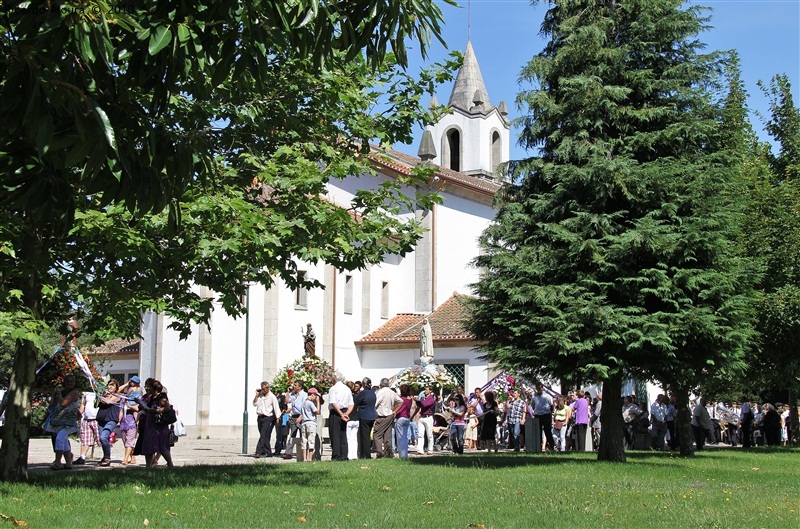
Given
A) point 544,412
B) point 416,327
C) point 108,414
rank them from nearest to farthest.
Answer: point 108,414
point 544,412
point 416,327

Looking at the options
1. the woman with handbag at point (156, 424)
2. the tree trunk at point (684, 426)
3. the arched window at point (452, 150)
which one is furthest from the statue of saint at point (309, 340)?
the arched window at point (452, 150)

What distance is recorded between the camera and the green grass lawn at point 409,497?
9.22 metres

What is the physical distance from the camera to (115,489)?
11727 mm

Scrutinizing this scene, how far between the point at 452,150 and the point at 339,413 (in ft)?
151

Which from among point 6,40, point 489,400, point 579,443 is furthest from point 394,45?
point 579,443

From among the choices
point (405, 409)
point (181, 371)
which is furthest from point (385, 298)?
point (405, 409)

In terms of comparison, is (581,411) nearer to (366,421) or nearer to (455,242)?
(366,421)

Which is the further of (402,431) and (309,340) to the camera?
(309,340)

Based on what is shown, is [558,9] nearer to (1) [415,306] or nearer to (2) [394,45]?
(2) [394,45]

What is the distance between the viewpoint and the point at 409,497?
1134 centimetres

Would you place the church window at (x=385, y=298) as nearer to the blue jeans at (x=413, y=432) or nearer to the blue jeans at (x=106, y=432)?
the blue jeans at (x=413, y=432)

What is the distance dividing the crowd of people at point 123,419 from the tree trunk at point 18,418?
134 inches

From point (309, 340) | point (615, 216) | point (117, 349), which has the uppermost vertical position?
point (615, 216)

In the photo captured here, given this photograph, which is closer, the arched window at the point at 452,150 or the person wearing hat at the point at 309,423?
the person wearing hat at the point at 309,423
